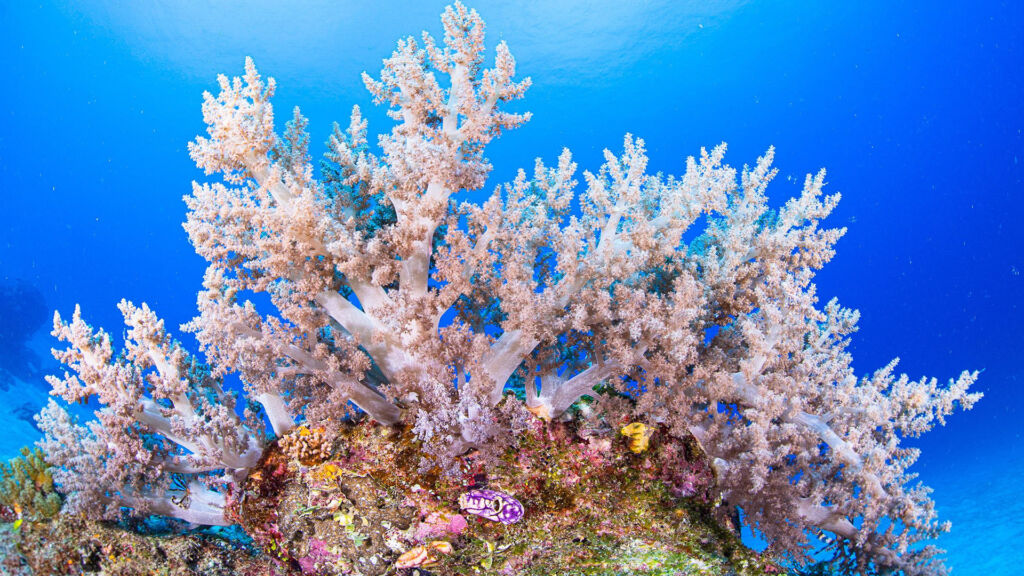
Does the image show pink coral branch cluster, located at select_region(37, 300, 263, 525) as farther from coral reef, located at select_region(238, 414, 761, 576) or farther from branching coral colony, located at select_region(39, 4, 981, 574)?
coral reef, located at select_region(238, 414, 761, 576)

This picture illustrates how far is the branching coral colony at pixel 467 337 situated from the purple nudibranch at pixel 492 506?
37 centimetres

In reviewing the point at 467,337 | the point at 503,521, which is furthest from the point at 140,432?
the point at 503,521

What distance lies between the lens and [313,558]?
14.4 ft

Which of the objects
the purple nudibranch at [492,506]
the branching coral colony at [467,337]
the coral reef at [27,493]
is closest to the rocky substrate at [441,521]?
the purple nudibranch at [492,506]

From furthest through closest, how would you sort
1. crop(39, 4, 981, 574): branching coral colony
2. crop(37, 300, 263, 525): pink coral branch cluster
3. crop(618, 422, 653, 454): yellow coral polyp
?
crop(618, 422, 653, 454): yellow coral polyp
crop(37, 300, 263, 525): pink coral branch cluster
crop(39, 4, 981, 574): branching coral colony

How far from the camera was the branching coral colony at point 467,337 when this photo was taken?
188 inches

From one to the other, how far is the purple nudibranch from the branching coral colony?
0.37 meters

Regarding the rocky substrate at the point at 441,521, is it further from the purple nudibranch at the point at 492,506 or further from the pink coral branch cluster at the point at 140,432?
the pink coral branch cluster at the point at 140,432

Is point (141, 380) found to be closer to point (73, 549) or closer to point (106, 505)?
point (106, 505)

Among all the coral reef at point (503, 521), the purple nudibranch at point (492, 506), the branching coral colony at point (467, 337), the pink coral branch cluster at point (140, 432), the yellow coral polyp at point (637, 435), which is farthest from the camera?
the yellow coral polyp at point (637, 435)

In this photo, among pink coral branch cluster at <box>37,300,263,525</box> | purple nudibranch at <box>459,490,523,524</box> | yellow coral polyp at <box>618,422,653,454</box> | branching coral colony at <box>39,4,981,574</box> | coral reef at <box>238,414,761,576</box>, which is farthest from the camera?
yellow coral polyp at <box>618,422,653,454</box>

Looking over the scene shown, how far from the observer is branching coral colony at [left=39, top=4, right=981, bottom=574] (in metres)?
4.78

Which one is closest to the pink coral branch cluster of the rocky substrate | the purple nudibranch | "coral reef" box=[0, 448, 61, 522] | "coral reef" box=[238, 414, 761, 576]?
"coral reef" box=[0, 448, 61, 522]

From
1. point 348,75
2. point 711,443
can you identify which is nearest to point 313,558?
point 711,443
